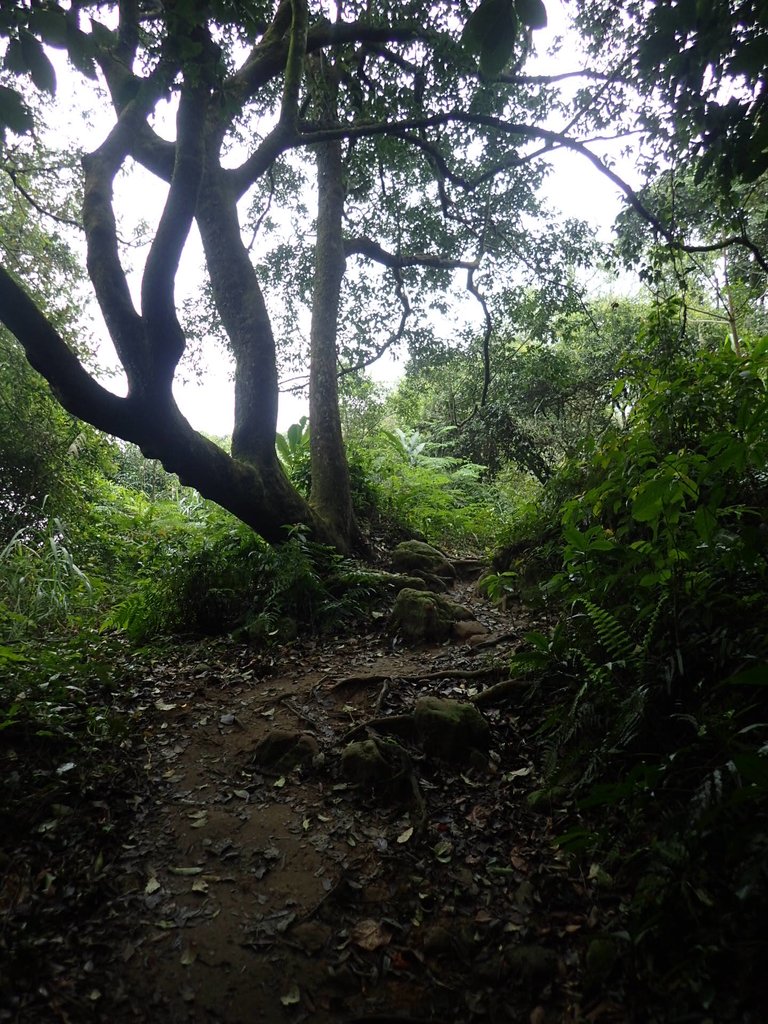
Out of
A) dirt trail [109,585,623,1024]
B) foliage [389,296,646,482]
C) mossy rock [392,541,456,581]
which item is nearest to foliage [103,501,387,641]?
mossy rock [392,541,456,581]

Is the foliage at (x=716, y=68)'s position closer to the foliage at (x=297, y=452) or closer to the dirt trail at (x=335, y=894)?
the dirt trail at (x=335, y=894)

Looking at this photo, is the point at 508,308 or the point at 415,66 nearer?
the point at 415,66

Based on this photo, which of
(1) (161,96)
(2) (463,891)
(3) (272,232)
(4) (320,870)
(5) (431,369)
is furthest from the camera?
(5) (431,369)

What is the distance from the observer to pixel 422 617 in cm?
520

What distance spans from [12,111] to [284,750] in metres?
3.41

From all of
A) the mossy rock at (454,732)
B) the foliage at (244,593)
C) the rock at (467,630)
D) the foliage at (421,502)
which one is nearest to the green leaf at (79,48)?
the mossy rock at (454,732)

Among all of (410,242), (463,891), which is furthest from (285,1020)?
(410,242)

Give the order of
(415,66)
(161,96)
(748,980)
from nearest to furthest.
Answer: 1. (748,980)
2. (161,96)
3. (415,66)

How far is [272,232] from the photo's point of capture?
35.2ft

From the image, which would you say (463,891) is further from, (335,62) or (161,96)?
(335,62)

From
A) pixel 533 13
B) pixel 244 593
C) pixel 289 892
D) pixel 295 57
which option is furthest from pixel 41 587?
pixel 533 13

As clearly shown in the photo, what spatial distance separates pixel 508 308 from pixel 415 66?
4.21 m

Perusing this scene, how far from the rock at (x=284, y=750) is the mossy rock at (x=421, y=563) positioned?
3.56m

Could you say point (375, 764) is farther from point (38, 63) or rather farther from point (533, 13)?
point (38, 63)
